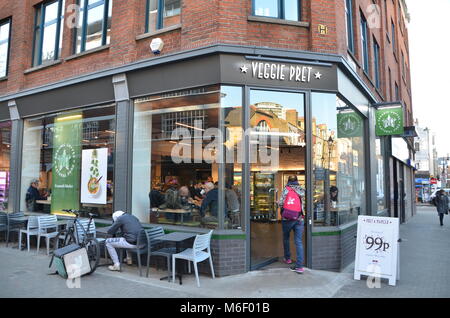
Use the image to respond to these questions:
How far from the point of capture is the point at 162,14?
8.45m

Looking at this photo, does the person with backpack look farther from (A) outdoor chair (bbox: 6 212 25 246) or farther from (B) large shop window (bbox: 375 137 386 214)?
(A) outdoor chair (bbox: 6 212 25 246)

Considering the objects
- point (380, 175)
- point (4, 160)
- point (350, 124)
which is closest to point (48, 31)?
point (4, 160)

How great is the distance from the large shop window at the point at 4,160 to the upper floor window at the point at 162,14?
652 centimetres

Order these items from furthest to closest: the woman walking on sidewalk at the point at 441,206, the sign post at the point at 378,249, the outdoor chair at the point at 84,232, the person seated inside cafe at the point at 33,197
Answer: the woman walking on sidewalk at the point at 441,206, the person seated inside cafe at the point at 33,197, the outdoor chair at the point at 84,232, the sign post at the point at 378,249

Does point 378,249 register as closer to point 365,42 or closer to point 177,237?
point 177,237

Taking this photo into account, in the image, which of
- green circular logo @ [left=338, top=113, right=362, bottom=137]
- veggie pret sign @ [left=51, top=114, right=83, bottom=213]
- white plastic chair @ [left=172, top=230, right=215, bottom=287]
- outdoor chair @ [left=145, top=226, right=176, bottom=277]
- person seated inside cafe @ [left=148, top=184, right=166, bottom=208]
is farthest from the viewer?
veggie pret sign @ [left=51, top=114, right=83, bottom=213]

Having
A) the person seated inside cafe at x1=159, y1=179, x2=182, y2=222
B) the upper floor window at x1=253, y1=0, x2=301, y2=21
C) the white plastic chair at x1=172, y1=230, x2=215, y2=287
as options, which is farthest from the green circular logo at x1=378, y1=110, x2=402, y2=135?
the white plastic chair at x1=172, y1=230, x2=215, y2=287

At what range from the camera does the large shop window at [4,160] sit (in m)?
11.6

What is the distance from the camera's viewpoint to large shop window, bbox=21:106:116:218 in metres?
8.84

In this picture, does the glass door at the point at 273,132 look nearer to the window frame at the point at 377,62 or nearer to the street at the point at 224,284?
the street at the point at 224,284

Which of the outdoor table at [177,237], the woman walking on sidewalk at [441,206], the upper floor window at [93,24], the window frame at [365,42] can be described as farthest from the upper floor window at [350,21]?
the woman walking on sidewalk at [441,206]

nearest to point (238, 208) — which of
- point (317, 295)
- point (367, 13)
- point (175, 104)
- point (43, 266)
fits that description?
point (317, 295)

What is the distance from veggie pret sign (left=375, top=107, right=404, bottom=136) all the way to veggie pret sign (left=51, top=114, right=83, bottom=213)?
9.23 metres

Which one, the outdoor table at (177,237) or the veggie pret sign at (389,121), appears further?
the veggie pret sign at (389,121)
